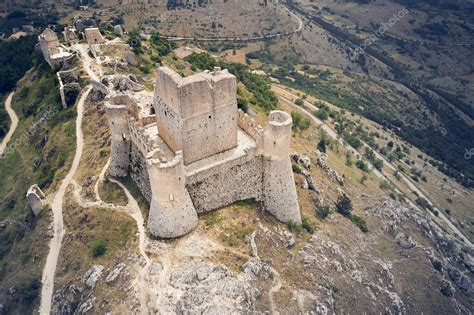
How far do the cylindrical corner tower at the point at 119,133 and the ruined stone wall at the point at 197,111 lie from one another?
20.4 ft

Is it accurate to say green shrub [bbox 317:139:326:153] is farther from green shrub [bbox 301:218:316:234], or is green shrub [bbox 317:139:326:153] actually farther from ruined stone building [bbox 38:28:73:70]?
ruined stone building [bbox 38:28:73:70]

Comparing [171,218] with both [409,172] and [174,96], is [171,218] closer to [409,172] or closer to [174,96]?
[174,96]

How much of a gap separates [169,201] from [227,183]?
8919mm

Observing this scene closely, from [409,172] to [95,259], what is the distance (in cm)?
9764

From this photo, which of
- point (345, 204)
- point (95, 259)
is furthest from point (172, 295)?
point (345, 204)

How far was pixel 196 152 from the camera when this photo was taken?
49.8 metres

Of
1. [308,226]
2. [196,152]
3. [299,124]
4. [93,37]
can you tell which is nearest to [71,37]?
[93,37]

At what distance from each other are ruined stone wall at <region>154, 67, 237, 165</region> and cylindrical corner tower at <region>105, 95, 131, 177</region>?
6.22 metres

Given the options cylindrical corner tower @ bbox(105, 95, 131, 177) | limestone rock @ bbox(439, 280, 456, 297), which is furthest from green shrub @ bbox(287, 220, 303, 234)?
limestone rock @ bbox(439, 280, 456, 297)

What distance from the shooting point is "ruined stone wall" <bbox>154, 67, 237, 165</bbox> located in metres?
44.5

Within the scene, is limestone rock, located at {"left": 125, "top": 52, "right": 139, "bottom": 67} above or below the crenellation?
below

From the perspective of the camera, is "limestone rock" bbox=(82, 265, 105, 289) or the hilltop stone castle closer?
the hilltop stone castle

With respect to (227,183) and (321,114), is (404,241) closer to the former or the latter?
(227,183)

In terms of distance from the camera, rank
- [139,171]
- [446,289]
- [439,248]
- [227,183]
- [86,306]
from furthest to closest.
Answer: [439,248], [446,289], [139,171], [227,183], [86,306]
